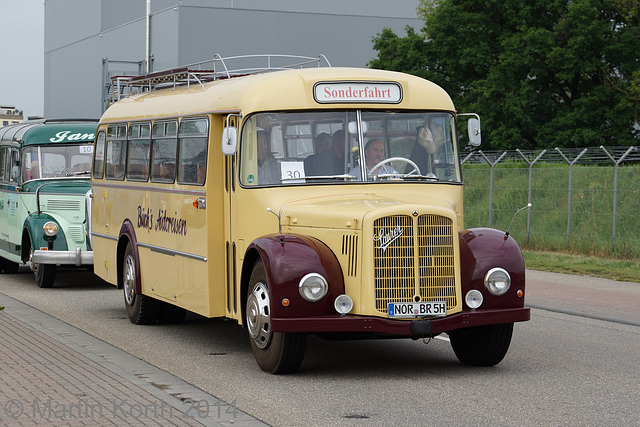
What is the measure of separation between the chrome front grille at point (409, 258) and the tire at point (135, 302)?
15.8 feet

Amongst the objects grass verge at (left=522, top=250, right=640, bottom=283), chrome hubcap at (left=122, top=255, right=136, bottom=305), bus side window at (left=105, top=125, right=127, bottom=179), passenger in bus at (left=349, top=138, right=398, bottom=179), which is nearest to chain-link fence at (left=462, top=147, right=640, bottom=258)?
grass verge at (left=522, top=250, right=640, bottom=283)

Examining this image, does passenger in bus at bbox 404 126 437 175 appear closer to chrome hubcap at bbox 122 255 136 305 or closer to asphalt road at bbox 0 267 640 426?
asphalt road at bbox 0 267 640 426

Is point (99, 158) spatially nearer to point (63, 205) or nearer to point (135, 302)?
point (63, 205)

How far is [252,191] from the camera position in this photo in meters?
10.3

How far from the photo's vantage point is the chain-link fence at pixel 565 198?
72.2ft

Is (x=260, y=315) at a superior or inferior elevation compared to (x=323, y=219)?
inferior

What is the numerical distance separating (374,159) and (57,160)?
970cm

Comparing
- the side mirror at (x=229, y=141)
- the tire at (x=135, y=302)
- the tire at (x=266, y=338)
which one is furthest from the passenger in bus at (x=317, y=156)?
the tire at (x=135, y=302)

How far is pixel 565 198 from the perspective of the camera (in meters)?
24.2

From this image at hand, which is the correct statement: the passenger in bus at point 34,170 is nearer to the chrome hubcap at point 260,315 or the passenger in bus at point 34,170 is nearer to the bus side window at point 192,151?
the bus side window at point 192,151

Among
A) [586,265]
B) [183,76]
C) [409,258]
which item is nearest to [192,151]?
[183,76]

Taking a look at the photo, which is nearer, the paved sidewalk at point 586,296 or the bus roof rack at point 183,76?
the bus roof rack at point 183,76

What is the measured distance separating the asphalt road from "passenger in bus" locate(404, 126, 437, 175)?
1.75 m

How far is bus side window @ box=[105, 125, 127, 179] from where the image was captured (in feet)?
46.7
